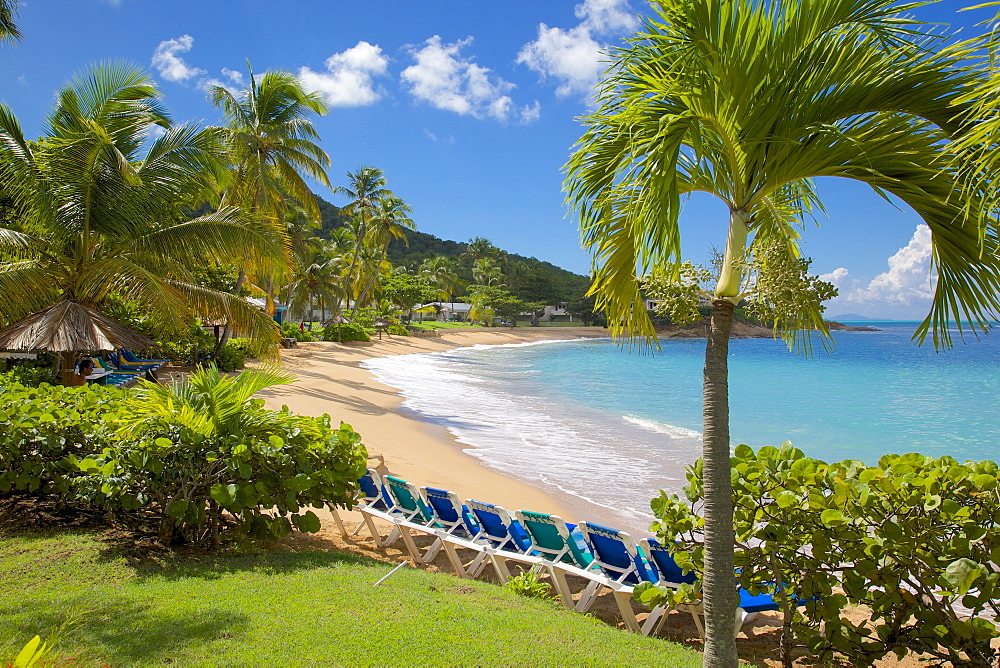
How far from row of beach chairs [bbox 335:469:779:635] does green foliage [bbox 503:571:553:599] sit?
→ 10cm

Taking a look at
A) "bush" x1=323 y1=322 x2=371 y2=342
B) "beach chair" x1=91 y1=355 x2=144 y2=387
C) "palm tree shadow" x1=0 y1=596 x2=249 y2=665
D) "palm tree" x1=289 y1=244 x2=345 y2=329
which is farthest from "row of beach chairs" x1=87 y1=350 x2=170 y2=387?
"palm tree" x1=289 y1=244 x2=345 y2=329

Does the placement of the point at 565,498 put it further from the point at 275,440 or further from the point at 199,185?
the point at 199,185

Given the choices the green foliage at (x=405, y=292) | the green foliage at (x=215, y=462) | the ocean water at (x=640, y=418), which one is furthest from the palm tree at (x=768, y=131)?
the green foliage at (x=405, y=292)

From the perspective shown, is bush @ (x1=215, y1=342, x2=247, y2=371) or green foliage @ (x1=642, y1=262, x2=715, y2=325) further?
bush @ (x1=215, y1=342, x2=247, y2=371)

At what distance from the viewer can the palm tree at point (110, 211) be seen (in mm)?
9086

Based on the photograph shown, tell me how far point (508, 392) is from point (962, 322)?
19.9 meters

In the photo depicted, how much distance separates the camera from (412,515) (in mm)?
5938

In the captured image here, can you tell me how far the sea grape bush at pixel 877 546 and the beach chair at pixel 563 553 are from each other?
35.1 inches

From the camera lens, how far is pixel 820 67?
7.98 feet

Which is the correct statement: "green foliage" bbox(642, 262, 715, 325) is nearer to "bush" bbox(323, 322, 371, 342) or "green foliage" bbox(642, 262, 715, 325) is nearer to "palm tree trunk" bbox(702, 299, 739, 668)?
"palm tree trunk" bbox(702, 299, 739, 668)

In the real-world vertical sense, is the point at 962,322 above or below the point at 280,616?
above

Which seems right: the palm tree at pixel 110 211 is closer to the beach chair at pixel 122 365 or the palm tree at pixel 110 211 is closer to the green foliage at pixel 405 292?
the beach chair at pixel 122 365

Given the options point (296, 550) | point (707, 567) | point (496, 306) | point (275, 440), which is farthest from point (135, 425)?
point (496, 306)

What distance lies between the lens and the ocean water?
10.9 meters
